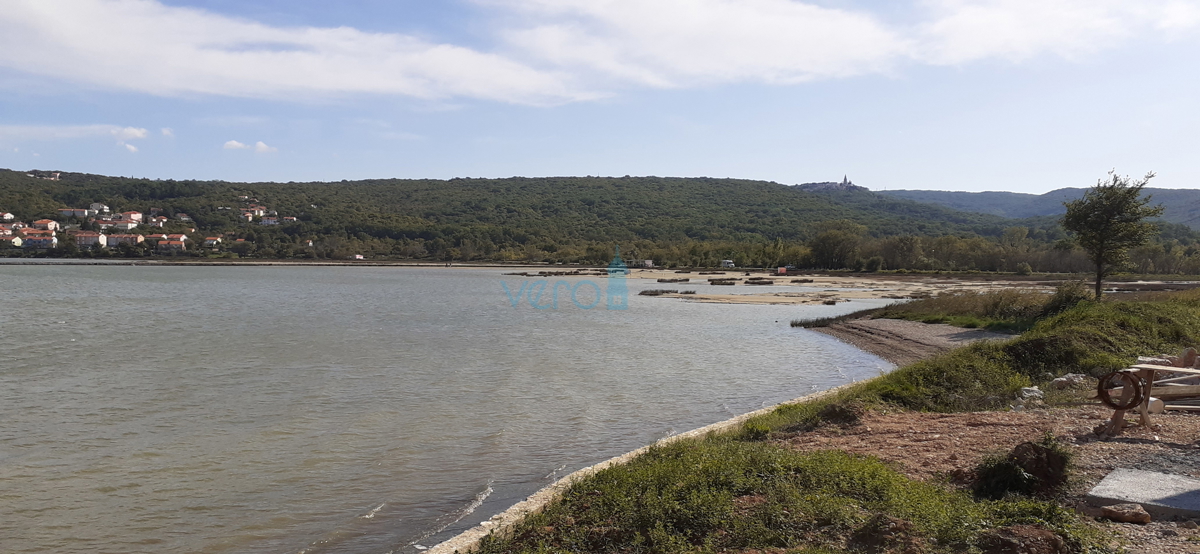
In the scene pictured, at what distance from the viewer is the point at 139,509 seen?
369 inches

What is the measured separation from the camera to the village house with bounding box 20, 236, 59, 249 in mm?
140750

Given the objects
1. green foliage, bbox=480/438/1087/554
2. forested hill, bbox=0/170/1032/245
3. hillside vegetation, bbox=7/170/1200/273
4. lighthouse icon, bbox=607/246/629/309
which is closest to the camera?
green foliage, bbox=480/438/1087/554

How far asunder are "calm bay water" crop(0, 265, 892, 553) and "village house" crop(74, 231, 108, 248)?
12917 centimetres

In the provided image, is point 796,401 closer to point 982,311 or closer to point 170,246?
point 982,311

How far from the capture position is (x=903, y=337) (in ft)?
87.0

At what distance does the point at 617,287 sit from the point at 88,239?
11701cm

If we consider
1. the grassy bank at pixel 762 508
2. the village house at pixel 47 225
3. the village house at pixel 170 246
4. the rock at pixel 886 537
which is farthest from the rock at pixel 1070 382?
the village house at pixel 47 225

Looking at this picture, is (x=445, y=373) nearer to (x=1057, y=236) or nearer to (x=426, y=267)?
(x=426, y=267)

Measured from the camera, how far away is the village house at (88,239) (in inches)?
5536

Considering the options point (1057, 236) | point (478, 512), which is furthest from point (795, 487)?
point (1057, 236)

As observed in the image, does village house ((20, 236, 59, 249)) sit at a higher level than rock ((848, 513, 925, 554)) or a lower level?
higher

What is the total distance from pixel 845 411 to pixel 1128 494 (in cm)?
489

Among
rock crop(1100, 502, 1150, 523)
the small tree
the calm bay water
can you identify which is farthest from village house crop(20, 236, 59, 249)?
rock crop(1100, 502, 1150, 523)

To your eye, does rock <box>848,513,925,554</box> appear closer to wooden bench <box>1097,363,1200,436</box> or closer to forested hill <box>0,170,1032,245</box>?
wooden bench <box>1097,363,1200,436</box>
